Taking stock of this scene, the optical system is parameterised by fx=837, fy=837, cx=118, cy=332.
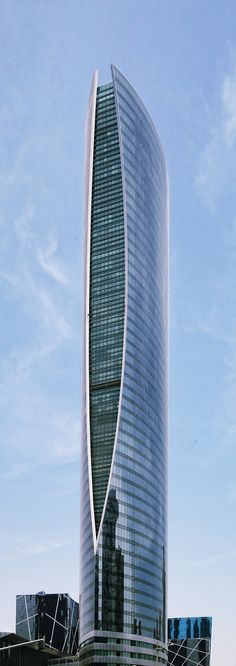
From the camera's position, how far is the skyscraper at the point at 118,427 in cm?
16562

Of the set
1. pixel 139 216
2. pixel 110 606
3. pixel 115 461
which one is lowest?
pixel 110 606

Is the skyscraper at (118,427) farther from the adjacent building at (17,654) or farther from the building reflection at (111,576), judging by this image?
the adjacent building at (17,654)

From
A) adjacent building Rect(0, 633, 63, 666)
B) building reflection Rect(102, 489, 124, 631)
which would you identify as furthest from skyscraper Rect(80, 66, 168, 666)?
adjacent building Rect(0, 633, 63, 666)

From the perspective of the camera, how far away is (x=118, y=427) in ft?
560

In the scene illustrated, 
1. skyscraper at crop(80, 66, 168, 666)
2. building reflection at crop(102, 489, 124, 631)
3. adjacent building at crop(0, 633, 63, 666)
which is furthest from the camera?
skyscraper at crop(80, 66, 168, 666)

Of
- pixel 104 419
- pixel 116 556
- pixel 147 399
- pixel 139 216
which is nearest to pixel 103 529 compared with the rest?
pixel 116 556

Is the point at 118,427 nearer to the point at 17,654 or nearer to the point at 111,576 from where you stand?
the point at 111,576

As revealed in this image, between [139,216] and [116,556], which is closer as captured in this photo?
[116,556]

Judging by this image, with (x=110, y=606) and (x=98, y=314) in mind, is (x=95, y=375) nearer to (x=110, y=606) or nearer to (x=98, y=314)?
(x=98, y=314)

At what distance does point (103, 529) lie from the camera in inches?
6486

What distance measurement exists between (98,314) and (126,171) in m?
35.0

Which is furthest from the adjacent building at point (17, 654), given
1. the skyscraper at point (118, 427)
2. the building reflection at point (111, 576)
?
the skyscraper at point (118, 427)

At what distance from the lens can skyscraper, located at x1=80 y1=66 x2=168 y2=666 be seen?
165625 mm

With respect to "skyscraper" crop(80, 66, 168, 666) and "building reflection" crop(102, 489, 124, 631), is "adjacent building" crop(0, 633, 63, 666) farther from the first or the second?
"skyscraper" crop(80, 66, 168, 666)
